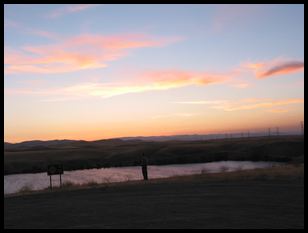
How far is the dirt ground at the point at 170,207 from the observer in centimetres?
1295

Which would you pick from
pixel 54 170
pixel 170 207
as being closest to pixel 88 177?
pixel 54 170

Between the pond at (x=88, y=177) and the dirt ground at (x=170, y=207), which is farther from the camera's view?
the pond at (x=88, y=177)

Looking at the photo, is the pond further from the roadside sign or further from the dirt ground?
the dirt ground

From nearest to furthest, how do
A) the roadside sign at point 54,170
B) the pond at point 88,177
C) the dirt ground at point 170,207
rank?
the dirt ground at point 170,207 < the roadside sign at point 54,170 < the pond at point 88,177

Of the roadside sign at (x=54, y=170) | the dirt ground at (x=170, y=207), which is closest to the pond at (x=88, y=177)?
the roadside sign at (x=54, y=170)

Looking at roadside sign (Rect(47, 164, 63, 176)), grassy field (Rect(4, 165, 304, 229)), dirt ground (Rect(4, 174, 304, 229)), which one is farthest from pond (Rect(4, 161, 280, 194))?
grassy field (Rect(4, 165, 304, 229))

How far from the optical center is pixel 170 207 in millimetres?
15609

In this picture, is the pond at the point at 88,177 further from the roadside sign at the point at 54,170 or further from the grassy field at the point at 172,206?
the grassy field at the point at 172,206

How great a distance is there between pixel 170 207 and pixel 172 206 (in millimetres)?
217

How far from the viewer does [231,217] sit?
44.1 feet

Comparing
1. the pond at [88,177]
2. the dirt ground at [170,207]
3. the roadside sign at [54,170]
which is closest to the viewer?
the dirt ground at [170,207]

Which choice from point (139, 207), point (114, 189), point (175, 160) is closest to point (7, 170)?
point (175, 160)

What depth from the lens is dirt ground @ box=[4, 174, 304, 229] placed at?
12953mm

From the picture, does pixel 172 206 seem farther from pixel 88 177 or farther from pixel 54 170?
pixel 88 177
